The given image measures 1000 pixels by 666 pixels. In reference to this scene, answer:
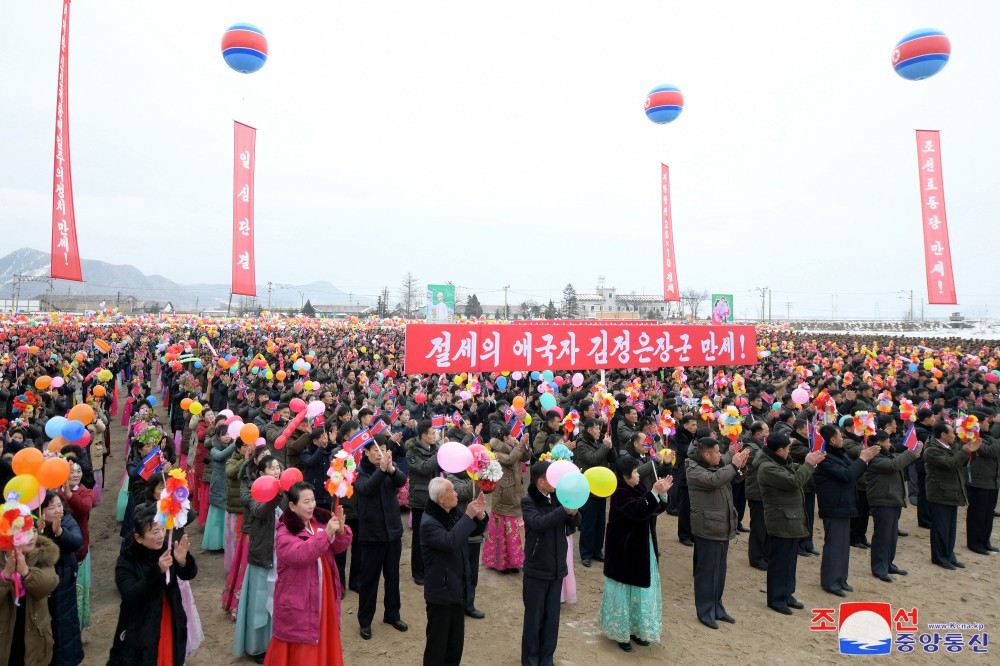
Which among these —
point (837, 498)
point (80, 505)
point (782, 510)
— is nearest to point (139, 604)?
point (80, 505)

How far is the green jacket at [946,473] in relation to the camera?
6574mm

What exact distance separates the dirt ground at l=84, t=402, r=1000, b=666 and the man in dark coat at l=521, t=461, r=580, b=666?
40 centimetres

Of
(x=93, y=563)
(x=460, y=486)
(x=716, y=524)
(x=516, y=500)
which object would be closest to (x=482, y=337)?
(x=516, y=500)

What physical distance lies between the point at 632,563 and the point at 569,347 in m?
4.93

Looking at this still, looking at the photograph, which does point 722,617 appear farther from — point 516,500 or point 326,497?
point 326,497

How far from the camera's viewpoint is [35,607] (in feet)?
10.8

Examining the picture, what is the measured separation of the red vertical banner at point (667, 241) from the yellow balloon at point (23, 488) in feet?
57.4

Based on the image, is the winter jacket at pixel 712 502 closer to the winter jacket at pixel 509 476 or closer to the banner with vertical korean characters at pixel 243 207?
the winter jacket at pixel 509 476

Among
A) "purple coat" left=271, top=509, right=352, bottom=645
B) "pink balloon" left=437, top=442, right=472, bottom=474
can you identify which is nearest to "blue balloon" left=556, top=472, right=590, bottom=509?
"pink balloon" left=437, top=442, right=472, bottom=474

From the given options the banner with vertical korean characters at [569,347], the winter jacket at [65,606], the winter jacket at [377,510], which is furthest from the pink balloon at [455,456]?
the banner with vertical korean characters at [569,347]

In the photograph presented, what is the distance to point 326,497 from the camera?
6129 mm

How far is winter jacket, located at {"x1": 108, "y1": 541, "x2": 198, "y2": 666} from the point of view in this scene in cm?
322

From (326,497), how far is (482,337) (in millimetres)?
3398

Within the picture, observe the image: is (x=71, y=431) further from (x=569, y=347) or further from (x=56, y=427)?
(x=569, y=347)
